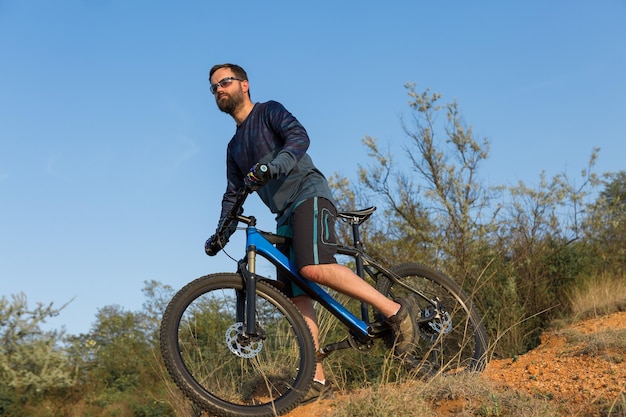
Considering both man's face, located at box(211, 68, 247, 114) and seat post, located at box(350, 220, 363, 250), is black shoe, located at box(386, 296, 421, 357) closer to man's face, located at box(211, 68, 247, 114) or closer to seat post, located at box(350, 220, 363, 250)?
seat post, located at box(350, 220, 363, 250)

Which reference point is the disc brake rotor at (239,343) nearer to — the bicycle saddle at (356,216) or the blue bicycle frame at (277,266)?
the blue bicycle frame at (277,266)

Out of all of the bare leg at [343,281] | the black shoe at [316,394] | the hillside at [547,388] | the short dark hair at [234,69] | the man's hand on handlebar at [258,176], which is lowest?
the hillside at [547,388]

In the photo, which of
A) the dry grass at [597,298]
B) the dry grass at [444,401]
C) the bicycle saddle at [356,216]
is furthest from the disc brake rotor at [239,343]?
the dry grass at [597,298]

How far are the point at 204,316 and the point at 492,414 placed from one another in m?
2.11

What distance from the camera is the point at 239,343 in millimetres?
4156

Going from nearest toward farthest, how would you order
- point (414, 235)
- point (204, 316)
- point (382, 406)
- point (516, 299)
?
point (382, 406)
point (204, 316)
point (516, 299)
point (414, 235)

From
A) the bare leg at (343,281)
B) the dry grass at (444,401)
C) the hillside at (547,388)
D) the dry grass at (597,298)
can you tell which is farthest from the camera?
the dry grass at (597,298)

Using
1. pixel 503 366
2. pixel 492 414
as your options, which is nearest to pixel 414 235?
pixel 503 366

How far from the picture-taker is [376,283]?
5309 mm

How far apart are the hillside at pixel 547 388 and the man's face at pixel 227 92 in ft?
Answer: 6.64

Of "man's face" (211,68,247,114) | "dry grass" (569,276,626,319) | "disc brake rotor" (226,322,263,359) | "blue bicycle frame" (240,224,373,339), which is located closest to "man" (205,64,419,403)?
"man's face" (211,68,247,114)

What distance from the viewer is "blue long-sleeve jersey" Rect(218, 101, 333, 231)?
4461mm

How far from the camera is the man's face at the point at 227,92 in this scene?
4625 mm

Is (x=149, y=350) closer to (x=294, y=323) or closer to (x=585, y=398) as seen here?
(x=294, y=323)
